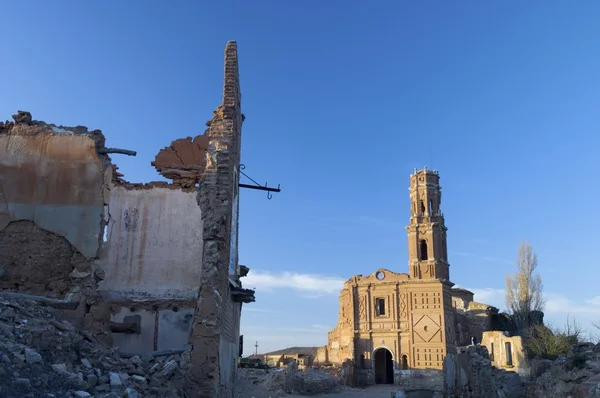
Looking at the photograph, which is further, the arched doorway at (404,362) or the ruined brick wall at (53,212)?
the arched doorway at (404,362)

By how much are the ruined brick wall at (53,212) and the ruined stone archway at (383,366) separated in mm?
32383

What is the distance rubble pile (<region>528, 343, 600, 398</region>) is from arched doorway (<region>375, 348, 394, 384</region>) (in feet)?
92.7

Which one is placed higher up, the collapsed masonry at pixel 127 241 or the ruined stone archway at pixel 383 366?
the collapsed masonry at pixel 127 241

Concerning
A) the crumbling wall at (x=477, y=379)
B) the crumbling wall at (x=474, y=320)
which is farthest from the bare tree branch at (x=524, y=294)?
the crumbling wall at (x=477, y=379)

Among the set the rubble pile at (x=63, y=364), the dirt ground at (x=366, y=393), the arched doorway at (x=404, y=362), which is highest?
the rubble pile at (x=63, y=364)

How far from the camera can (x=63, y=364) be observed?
22.4ft

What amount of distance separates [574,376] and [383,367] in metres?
31.8

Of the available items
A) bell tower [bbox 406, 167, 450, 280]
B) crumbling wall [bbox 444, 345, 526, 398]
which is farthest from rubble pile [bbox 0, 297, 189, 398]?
bell tower [bbox 406, 167, 450, 280]

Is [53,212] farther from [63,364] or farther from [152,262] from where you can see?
[63,364]

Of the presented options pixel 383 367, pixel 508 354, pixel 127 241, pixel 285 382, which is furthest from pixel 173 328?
pixel 383 367

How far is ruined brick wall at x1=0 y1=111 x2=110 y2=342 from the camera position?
9.81 metres

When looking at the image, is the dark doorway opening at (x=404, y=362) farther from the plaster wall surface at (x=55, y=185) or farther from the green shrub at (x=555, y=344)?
the plaster wall surface at (x=55, y=185)

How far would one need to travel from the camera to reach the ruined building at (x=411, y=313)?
38250 millimetres

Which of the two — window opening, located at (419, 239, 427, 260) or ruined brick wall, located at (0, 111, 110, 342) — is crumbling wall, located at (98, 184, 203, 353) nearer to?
ruined brick wall, located at (0, 111, 110, 342)
